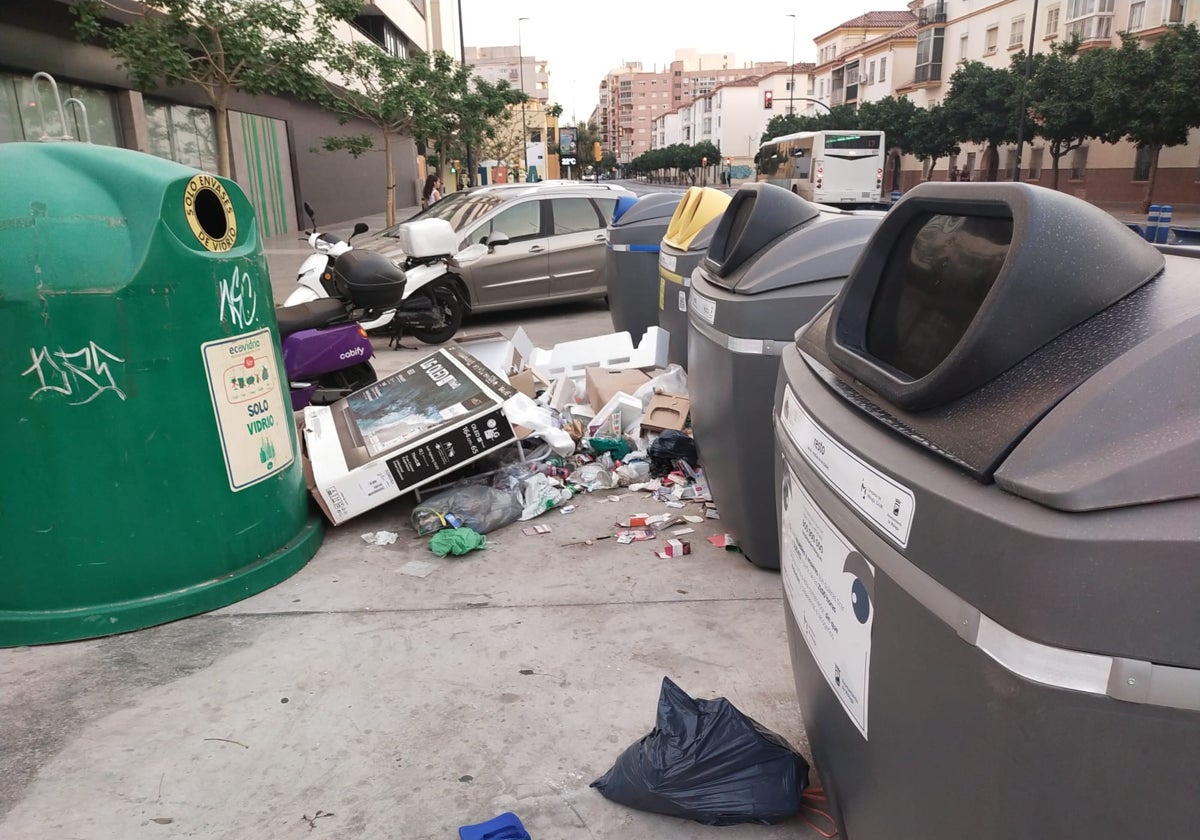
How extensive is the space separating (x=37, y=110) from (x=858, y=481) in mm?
12989

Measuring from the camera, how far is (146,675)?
2.90 meters

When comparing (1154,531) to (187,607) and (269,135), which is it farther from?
(269,135)

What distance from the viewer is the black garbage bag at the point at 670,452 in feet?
15.7

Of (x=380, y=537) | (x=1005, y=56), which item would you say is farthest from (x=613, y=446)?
(x=1005, y=56)

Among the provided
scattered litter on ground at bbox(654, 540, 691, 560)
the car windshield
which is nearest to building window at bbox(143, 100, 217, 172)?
the car windshield

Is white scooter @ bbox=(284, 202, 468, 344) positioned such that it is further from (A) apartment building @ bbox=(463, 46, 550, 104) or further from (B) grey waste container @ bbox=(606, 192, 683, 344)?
(A) apartment building @ bbox=(463, 46, 550, 104)

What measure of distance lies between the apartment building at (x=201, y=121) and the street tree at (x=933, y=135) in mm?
A: 26539

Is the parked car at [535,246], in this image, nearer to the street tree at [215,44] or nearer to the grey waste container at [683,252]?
the street tree at [215,44]

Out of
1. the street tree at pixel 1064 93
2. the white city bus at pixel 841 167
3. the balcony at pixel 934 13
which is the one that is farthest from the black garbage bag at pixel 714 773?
the balcony at pixel 934 13

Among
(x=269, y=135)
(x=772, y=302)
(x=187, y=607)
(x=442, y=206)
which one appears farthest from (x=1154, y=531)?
(x=269, y=135)

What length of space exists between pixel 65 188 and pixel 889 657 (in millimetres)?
3100

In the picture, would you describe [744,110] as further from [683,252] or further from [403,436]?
[403,436]

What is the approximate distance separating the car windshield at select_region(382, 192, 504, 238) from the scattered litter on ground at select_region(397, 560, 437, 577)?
7588 millimetres

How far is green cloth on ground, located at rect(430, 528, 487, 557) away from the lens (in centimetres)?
385
